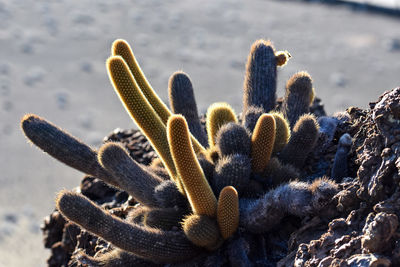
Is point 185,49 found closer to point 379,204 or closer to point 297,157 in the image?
point 297,157

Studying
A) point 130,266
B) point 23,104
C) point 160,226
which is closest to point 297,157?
point 160,226

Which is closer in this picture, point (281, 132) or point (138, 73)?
point (281, 132)

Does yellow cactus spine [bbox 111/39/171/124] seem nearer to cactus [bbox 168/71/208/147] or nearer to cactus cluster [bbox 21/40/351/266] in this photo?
cactus cluster [bbox 21/40/351/266]

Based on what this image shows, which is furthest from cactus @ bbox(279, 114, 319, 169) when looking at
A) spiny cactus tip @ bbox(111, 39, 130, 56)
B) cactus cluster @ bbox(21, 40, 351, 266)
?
spiny cactus tip @ bbox(111, 39, 130, 56)

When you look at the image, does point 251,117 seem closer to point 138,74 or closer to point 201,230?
point 138,74

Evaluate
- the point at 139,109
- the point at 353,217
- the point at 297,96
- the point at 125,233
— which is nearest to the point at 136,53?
the point at 297,96

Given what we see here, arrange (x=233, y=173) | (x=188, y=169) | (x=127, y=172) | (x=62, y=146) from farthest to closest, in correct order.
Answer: (x=62, y=146) < (x=127, y=172) < (x=233, y=173) < (x=188, y=169)

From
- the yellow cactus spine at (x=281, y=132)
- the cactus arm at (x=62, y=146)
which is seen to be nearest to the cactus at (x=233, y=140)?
the yellow cactus spine at (x=281, y=132)
